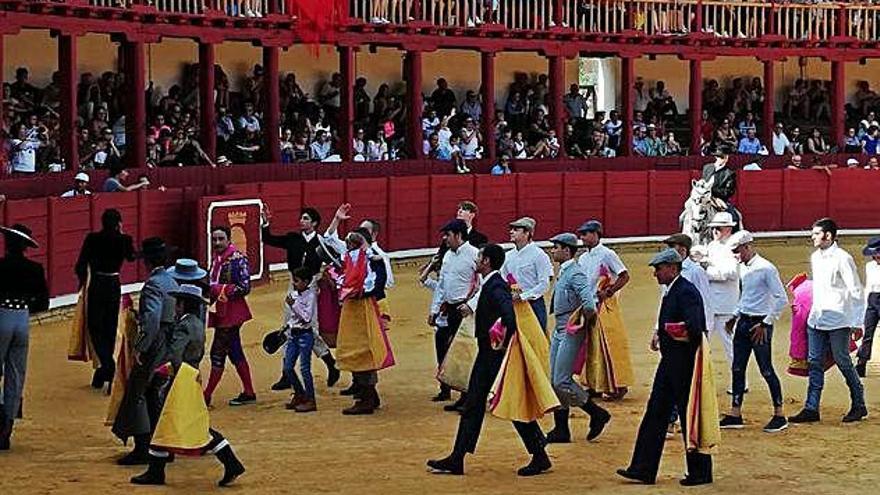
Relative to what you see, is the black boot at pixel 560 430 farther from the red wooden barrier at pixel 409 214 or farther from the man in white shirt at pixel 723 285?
the red wooden barrier at pixel 409 214

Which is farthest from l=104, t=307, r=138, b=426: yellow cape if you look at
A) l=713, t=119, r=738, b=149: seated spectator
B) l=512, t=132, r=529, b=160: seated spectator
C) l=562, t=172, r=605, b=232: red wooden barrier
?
l=713, t=119, r=738, b=149: seated spectator

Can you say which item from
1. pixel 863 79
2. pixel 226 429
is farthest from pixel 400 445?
pixel 863 79

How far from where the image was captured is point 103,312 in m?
14.6

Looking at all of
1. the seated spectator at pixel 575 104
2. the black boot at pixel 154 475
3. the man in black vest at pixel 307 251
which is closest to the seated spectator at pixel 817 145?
the seated spectator at pixel 575 104

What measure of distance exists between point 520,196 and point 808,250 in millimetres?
4898

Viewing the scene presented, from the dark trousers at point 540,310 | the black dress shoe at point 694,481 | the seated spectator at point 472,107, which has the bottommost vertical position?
the black dress shoe at point 694,481

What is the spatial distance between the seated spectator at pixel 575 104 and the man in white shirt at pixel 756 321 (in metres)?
20.4

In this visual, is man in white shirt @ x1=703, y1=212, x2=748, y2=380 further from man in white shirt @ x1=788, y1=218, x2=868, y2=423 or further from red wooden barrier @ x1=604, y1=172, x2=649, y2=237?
red wooden barrier @ x1=604, y1=172, x2=649, y2=237

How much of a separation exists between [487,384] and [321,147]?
1691 cm

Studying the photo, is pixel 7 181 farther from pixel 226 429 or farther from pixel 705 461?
pixel 705 461

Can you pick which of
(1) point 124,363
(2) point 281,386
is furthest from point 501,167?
(1) point 124,363

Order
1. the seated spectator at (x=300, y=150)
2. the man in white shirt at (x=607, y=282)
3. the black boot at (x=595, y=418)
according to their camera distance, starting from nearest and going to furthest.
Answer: the black boot at (x=595, y=418) < the man in white shirt at (x=607, y=282) < the seated spectator at (x=300, y=150)

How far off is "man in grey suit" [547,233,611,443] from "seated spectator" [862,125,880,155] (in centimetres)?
2331

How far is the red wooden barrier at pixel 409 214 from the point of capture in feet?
89.7
